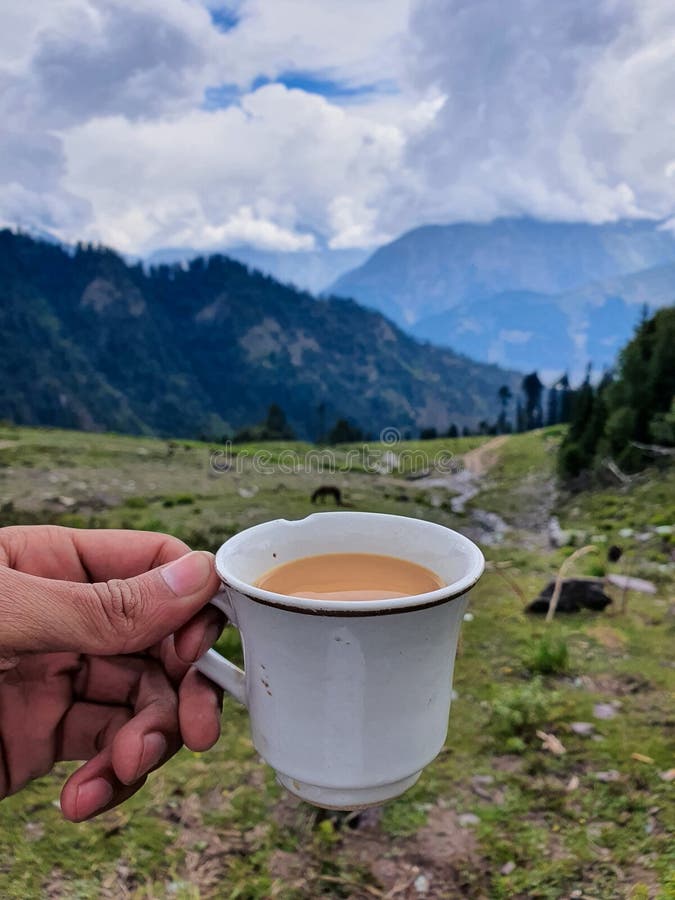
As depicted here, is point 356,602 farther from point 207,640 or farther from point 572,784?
point 572,784

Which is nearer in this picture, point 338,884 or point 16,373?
point 338,884

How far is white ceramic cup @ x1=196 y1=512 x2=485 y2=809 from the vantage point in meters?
1.02

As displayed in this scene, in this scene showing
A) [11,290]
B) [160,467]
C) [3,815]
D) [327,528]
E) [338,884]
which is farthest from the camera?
[11,290]

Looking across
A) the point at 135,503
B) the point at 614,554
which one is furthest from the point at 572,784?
the point at 135,503

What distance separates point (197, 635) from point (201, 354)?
12136cm

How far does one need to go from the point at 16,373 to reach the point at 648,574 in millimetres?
90223

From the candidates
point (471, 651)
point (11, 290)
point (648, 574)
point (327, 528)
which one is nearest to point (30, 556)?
point (327, 528)

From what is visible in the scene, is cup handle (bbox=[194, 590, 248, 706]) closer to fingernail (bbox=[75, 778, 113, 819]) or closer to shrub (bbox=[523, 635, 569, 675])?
fingernail (bbox=[75, 778, 113, 819])

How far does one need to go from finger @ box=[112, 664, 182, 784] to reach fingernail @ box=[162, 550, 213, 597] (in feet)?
1.31

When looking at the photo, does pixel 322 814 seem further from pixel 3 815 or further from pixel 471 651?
pixel 471 651

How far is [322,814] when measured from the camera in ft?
8.27

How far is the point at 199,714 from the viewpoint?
4.96 ft

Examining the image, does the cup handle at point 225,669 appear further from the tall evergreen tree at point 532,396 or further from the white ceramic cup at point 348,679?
the tall evergreen tree at point 532,396

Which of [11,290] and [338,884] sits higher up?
[11,290]
